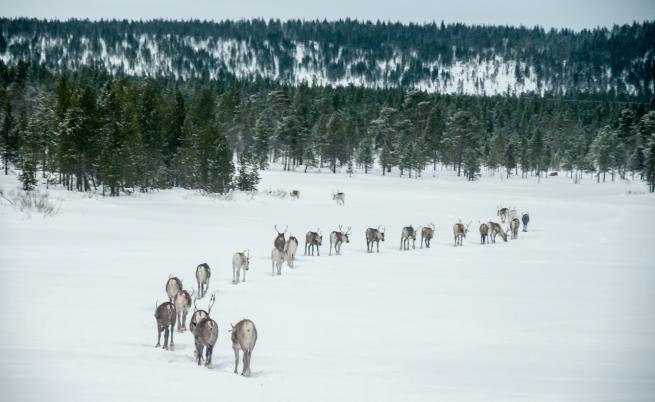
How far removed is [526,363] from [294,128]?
8374 cm

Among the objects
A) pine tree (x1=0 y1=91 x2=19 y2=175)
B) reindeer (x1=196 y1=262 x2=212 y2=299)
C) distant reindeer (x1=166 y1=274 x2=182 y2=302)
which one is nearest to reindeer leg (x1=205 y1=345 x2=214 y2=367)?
distant reindeer (x1=166 y1=274 x2=182 y2=302)

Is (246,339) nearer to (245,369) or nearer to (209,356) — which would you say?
(245,369)

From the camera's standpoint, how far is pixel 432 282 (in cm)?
1856

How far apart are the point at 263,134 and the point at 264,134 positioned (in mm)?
241

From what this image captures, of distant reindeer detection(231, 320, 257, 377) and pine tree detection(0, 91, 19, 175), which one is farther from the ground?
pine tree detection(0, 91, 19, 175)

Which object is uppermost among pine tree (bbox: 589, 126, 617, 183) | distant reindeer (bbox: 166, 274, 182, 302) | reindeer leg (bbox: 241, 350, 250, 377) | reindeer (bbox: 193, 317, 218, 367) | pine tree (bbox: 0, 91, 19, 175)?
pine tree (bbox: 589, 126, 617, 183)

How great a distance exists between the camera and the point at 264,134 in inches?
3607

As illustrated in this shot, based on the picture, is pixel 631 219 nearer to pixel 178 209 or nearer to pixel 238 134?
pixel 178 209

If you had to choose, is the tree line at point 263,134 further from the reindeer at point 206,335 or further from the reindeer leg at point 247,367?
the reindeer leg at point 247,367

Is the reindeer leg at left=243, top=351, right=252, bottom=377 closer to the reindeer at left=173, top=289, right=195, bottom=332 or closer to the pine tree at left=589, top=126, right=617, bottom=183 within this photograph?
the reindeer at left=173, top=289, right=195, bottom=332

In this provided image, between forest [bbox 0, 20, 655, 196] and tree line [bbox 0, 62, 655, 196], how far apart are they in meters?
0.17

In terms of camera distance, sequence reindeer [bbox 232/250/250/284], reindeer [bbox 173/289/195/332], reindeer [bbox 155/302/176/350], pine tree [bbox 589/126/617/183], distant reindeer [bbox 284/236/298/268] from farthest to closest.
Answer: pine tree [bbox 589/126/617/183] < distant reindeer [bbox 284/236/298/268] < reindeer [bbox 232/250/250/284] < reindeer [bbox 173/289/195/332] < reindeer [bbox 155/302/176/350]

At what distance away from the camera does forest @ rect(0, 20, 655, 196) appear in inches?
1775

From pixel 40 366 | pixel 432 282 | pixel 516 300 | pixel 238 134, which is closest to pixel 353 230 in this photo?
pixel 432 282
